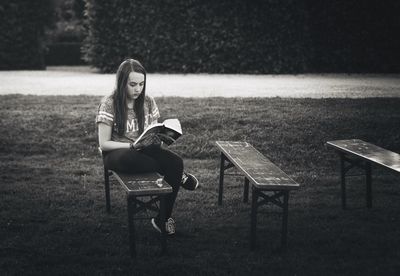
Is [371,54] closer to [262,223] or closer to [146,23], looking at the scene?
[146,23]

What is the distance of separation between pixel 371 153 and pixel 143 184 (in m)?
2.25

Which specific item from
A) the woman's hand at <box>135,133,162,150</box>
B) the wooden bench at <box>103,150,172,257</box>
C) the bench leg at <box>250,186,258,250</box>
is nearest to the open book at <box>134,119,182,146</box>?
the woman's hand at <box>135,133,162,150</box>

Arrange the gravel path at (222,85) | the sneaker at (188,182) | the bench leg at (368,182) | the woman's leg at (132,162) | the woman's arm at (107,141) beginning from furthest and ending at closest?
the gravel path at (222,85)
the bench leg at (368,182)
the sneaker at (188,182)
the woman's arm at (107,141)
the woman's leg at (132,162)

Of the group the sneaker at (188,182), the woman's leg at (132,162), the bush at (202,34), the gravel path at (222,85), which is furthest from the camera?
the bush at (202,34)

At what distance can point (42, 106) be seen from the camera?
10125 millimetres

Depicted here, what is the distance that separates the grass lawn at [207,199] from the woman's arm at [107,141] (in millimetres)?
747

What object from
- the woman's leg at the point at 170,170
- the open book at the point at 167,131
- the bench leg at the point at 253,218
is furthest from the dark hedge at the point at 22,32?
the bench leg at the point at 253,218

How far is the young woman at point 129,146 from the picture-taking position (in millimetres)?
5062

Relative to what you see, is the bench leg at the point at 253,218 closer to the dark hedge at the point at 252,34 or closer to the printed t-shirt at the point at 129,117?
the printed t-shirt at the point at 129,117

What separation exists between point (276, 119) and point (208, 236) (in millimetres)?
4420

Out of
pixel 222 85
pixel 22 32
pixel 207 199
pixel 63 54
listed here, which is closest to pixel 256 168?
pixel 207 199

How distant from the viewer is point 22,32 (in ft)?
56.0

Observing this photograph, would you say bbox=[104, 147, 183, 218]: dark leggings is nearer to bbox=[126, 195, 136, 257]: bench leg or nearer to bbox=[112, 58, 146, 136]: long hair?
bbox=[112, 58, 146, 136]: long hair

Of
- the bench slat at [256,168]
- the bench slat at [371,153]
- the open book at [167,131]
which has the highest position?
the open book at [167,131]
